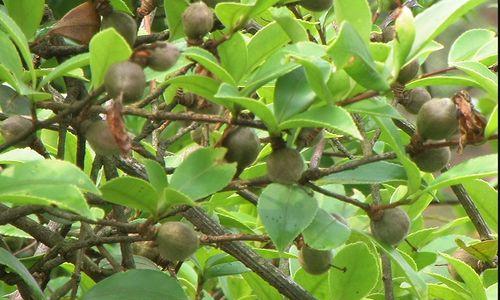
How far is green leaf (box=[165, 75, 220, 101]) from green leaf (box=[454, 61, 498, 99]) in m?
0.22

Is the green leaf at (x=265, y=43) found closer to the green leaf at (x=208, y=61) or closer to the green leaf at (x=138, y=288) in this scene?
the green leaf at (x=208, y=61)

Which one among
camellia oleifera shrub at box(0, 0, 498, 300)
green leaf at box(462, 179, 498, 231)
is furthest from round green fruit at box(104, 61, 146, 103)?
green leaf at box(462, 179, 498, 231)

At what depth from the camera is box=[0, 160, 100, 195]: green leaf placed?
0.74m

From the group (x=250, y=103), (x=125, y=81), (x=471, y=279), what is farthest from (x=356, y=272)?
(x=125, y=81)

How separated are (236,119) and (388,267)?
1.52 ft

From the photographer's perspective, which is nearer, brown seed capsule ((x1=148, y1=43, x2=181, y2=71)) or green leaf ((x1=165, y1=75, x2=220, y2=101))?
brown seed capsule ((x1=148, y1=43, x2=181, y2=71))

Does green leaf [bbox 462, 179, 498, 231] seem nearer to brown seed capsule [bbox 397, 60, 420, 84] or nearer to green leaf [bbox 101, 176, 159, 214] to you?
brown seed capsule [bbox 397, 60, 420, 84]

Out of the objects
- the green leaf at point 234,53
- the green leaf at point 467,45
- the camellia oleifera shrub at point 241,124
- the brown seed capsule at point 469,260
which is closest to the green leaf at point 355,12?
the camellia oleifera shrub at point 241,124

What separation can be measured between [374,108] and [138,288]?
1.06ft

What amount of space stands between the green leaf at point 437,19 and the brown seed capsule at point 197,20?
189 millimetres

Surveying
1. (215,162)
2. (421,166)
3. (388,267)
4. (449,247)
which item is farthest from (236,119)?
(449,247)

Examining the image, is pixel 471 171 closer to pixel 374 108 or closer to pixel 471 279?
pixel 374 108

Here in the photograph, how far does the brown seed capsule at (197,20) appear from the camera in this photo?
2.88ft

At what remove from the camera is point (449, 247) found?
1.55 meters
